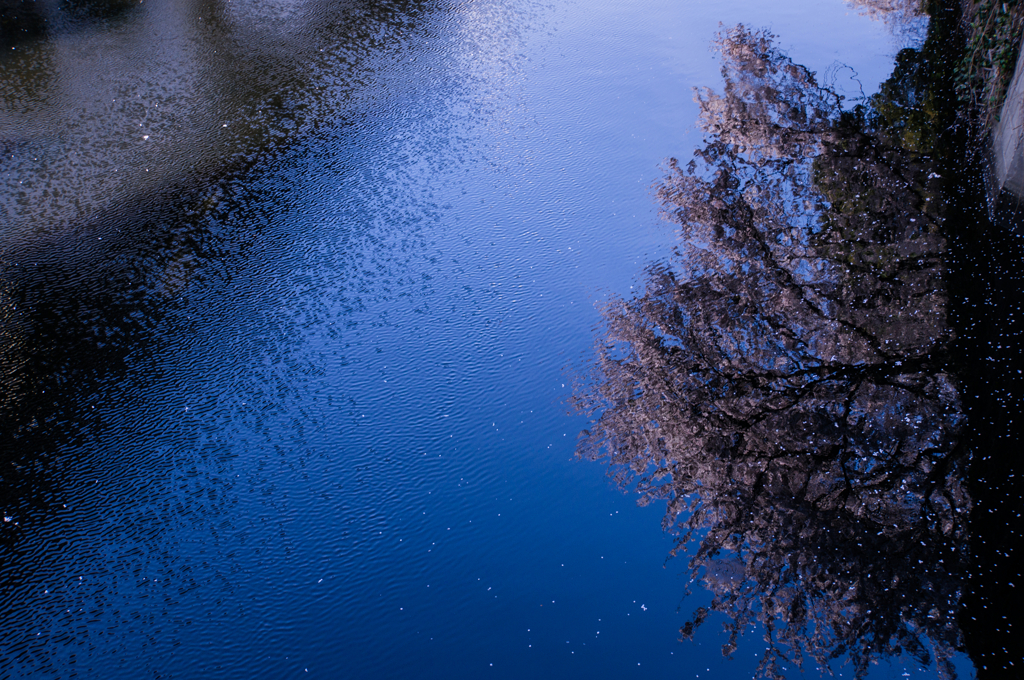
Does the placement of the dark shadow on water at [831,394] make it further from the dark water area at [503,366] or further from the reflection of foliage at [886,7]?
the reflection of foliage at [886,7]

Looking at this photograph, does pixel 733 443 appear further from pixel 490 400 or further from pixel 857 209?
pixel 857 209

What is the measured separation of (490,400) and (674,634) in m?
1.03

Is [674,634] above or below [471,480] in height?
below

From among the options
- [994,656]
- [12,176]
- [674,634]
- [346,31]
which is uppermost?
[346,31]

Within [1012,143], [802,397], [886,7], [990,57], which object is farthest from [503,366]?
[886,7]

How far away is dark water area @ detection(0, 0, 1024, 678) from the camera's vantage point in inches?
84.0

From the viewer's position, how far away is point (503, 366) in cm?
288

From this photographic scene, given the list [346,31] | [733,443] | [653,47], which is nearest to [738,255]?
[733,443]

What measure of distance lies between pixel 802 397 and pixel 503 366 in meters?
1.12

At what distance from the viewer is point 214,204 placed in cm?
359

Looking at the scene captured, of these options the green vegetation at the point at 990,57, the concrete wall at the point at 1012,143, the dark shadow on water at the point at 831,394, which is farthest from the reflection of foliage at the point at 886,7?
the concrete wall at the point at 1012,143

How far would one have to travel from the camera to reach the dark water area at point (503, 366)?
2.13 meters

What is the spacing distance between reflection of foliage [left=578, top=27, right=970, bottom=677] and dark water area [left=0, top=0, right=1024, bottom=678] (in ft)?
0.05

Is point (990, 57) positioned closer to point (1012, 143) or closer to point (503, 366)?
point (1012, 143)
